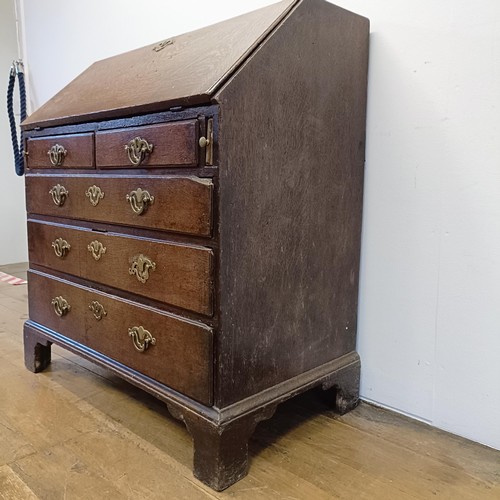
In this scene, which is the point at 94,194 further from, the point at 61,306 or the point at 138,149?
the point at 61,306

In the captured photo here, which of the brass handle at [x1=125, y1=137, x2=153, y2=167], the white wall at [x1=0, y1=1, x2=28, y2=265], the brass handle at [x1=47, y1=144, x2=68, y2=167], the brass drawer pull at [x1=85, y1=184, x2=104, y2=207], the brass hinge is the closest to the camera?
the brass hinge

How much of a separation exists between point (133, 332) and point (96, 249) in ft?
Answer: 0.83

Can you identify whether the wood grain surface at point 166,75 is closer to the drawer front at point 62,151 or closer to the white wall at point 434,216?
the drawer front at point 62,151

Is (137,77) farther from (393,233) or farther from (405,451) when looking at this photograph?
(405,451)

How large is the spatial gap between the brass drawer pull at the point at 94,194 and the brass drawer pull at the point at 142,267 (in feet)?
0.66

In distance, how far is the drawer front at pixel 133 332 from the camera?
102 centimetres

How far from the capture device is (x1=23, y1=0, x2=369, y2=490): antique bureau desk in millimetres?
979

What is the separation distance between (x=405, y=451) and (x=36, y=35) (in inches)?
104

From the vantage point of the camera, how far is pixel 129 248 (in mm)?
1174

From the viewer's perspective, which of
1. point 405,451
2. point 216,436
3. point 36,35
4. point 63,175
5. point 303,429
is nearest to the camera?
point 216,436

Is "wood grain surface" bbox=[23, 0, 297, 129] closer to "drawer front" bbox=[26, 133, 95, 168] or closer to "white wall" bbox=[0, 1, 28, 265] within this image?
"drawer front" bbox=[26, 133, 95, 168]

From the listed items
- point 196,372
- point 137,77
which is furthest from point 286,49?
point 196,372

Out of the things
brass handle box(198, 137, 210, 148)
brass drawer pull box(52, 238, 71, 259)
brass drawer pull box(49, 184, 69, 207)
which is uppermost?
brass handle box(198, 137, 210, 148)

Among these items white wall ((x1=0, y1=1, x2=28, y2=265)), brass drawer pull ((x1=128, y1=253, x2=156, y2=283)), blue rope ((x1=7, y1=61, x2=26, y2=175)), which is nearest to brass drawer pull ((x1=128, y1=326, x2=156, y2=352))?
brass drawer pull ((x1=128, y1=253, x2=156, y2=283))
